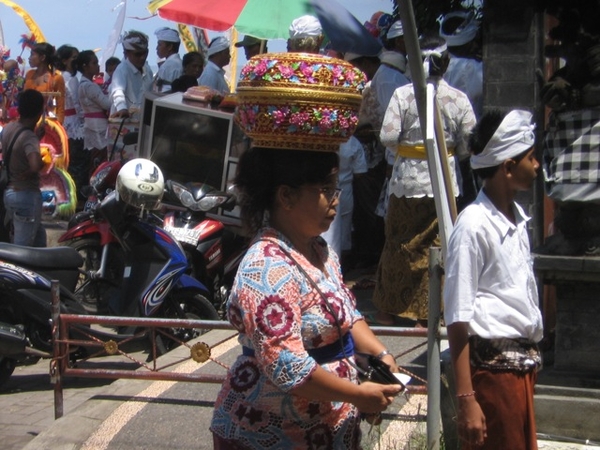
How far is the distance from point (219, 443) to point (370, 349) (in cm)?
51

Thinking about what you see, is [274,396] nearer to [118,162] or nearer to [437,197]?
[437,197]

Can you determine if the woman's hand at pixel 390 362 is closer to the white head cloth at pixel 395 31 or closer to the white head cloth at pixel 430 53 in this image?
the white head cloth at pixel 430 53

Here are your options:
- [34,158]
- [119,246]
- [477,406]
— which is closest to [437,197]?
[477,406]

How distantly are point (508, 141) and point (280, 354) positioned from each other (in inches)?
48.6

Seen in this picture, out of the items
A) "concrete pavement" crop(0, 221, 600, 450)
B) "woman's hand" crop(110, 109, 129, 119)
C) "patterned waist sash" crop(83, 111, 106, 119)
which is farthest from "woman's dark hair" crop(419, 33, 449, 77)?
"patterned waist sash" crop(83, 111, 106, 119)

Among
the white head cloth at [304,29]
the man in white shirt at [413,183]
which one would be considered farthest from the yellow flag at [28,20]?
the man in white shirt at [413,183]

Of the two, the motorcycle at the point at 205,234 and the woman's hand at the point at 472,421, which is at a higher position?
the motorcycle at the point at 205,234

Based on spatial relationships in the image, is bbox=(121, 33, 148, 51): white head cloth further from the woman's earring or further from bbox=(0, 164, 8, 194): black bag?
the woman's earring

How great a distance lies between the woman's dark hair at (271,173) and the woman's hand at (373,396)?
570mm

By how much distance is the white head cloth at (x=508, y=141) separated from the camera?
3303mm

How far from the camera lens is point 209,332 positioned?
712 cm

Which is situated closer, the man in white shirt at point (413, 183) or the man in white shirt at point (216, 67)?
the man in white shirt at point (413, 183)

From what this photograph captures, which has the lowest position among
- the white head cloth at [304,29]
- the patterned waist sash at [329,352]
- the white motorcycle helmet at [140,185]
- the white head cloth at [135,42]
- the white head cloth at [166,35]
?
the patterned waist sash at [329,352]

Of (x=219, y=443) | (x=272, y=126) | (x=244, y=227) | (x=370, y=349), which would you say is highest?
(x=272, y=126)
